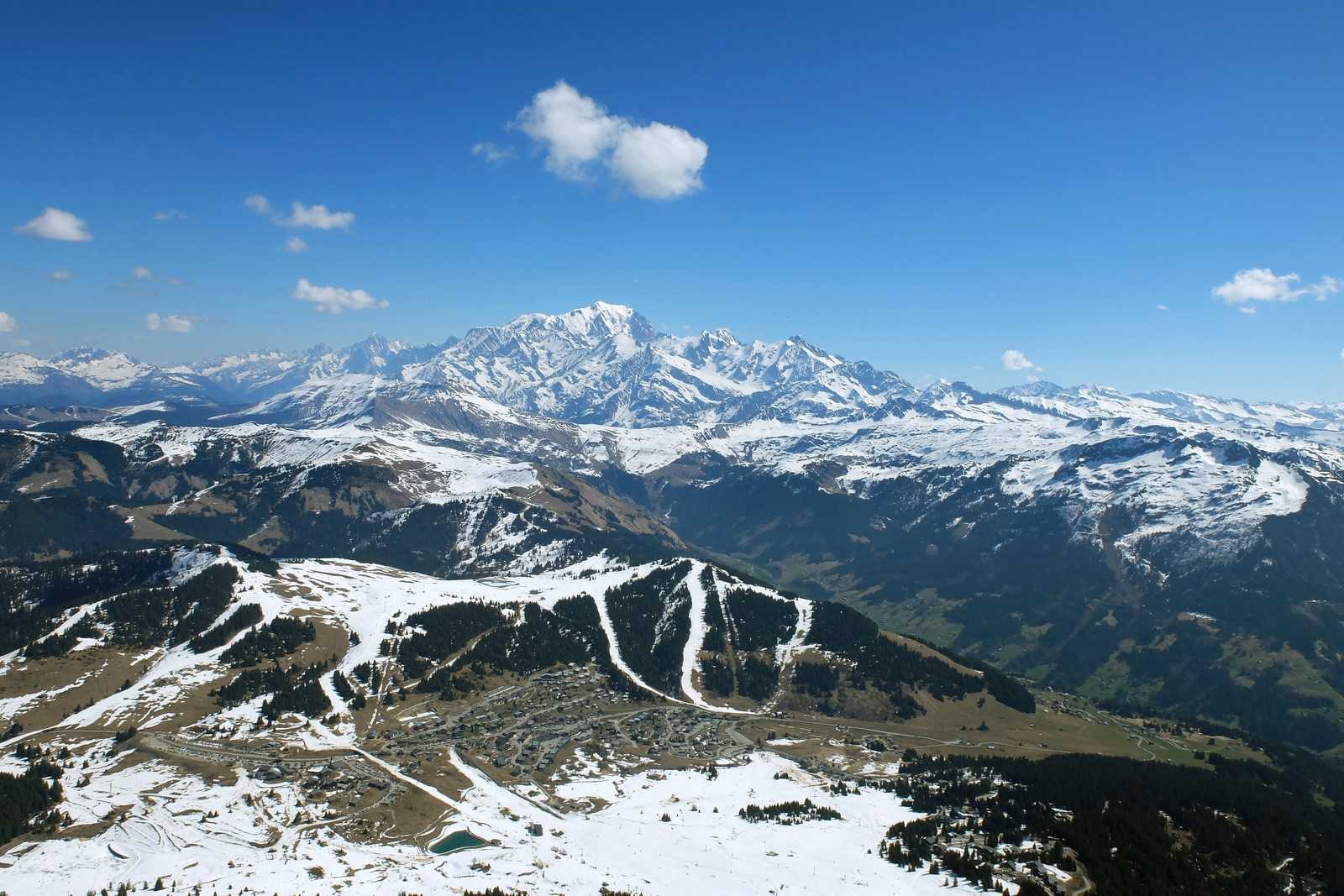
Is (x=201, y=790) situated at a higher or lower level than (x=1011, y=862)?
lower

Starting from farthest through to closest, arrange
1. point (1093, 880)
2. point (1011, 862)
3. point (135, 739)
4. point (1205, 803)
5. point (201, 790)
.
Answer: point (135, 739) < point (201, 790) < point (1205, 803) < point (1011, 862) < point (1093, 880)

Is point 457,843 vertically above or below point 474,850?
below

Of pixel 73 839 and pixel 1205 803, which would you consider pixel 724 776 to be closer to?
pixel 1205 803

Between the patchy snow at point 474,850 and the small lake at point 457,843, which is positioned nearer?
the patchy snow at point 474,850

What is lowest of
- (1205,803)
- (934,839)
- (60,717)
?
(60,717)

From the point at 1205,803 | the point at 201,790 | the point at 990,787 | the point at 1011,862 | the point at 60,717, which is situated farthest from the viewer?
the point at 60,717

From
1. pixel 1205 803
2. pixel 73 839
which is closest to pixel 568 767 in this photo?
pixel 73 839

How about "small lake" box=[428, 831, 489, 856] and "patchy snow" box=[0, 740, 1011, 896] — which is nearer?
"patchy snow" box=[0, 740, 1011, 896]

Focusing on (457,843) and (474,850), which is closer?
(474,850)
